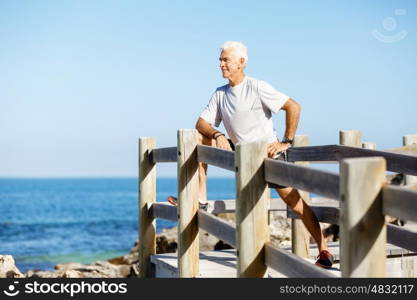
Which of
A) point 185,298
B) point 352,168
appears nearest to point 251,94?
point 185,298

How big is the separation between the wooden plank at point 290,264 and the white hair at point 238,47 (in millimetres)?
1865

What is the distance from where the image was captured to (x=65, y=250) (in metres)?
39.2

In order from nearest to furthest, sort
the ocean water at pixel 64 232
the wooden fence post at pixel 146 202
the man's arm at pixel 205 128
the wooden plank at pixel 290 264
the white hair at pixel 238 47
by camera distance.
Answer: the wooden plank at pixel 290 264, the white hair at pixel 238 47, the man's arm at pixel 205 128, the wooden fence post at pixel 146 202, the ocean water at pixel 64 232

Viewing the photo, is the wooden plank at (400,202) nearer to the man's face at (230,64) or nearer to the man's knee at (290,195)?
the man's knee at (290,195)

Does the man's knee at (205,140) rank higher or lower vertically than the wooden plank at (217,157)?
higher

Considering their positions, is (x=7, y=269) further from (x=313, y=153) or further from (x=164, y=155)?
(x=313, y=153)

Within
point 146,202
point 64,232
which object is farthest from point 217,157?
point 64,232

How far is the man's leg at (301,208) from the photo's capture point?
6379 millimetres

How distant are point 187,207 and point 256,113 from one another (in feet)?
3.70

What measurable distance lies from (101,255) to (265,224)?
3334 centimetres

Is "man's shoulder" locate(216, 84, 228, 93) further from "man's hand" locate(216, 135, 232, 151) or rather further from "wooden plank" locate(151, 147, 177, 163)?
"wooden plank" locate(151, 147, 177, 163)

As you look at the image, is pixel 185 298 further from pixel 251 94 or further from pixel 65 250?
pixel 65 250

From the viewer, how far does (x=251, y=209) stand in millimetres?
A: 5309

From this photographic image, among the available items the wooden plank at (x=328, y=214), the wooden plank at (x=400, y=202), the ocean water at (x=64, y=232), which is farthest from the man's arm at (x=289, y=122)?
the ocean water at (x=64, y=232)
